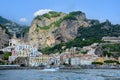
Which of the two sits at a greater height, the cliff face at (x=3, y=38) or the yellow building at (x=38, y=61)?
the cliff face at (x=3, y=38)

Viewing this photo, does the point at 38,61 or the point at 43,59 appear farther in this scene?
the point at 43,59

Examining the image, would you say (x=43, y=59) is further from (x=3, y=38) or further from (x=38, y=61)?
(x=3, y=38)

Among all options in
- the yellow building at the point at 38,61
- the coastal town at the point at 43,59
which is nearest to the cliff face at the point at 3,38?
the coastal town at the point at 43,59

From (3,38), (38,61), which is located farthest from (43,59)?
(3,38)

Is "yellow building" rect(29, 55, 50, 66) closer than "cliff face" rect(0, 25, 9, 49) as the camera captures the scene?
Yes

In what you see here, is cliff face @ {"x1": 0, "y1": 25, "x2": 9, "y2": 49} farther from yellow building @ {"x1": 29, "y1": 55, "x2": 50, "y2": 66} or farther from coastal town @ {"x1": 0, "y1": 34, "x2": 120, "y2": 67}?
yellow building @ {"x1": 29, "y1": 55, "x2": 50, "y2": 66}

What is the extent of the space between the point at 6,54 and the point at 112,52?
197ft

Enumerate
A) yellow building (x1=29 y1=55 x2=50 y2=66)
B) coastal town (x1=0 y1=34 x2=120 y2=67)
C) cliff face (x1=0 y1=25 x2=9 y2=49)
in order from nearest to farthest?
coastal town (x1=0 y1=34 x2=120 y2=67), yellow building (x1=29 y1=55 x2=50 y2=66), cliff face (x1=0 y1=25 x2=9 y2=49)

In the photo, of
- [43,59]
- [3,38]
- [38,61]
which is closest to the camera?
[38,61]

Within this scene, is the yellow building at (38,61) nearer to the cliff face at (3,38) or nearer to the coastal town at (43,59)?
the coastal town at (43,59)

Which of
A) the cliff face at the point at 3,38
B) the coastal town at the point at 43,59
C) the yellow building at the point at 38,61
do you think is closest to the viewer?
the coastal town at the point at 43,59

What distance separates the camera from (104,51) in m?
196

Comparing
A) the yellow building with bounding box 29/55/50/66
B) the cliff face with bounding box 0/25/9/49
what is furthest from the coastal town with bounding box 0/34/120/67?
the cliff face with bounding box 0/25/9/49

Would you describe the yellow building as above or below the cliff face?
below
